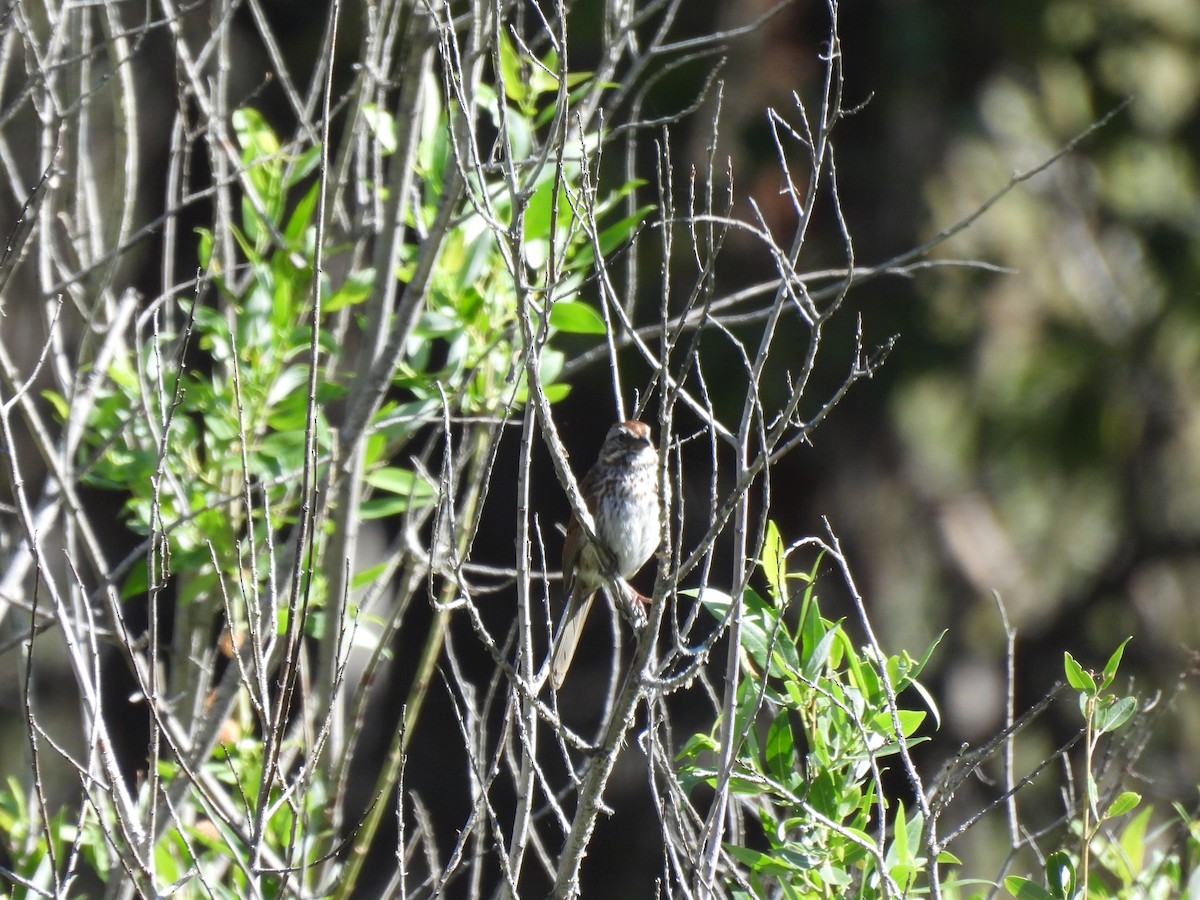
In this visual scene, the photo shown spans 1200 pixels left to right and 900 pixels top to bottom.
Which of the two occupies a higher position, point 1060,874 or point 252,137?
point 252,137

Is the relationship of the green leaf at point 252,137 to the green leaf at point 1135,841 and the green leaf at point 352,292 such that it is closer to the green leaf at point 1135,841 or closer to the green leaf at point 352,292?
the green leaf at point 352,292

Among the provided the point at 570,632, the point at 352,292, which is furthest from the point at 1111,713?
the point at 352,292

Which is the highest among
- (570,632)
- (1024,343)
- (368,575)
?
(368,575)

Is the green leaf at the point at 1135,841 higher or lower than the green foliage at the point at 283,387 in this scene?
lower

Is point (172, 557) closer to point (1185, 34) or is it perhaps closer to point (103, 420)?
point (103, 420)

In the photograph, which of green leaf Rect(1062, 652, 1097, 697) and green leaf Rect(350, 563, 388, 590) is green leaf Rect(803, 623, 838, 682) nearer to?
green leaf Rect(1062, 652, 1097, 697)

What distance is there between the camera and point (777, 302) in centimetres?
246

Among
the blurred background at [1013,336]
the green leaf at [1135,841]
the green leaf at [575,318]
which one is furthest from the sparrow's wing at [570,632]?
the blurred background at [1013,336]

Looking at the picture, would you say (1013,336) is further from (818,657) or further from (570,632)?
(818,657)

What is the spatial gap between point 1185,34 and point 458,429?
465 cm

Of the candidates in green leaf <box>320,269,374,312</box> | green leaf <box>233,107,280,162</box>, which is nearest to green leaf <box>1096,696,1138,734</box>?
green leaf <box>320,269,374,312</box>

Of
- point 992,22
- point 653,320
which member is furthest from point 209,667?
point 992,22

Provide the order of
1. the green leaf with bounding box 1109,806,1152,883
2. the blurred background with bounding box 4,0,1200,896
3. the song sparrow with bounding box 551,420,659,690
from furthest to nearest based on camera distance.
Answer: the blurred background with bounding box 4,0,1200,896, the song sparrow with bounding box 551,420,659,690, the green leaf with bounding box 1109,806,1152,883

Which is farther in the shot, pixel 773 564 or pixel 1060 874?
pixel 773 564
